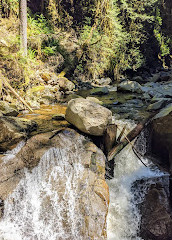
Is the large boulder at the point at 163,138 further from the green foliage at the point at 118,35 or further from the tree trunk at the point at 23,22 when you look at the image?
the green foliage at the point at 118,35

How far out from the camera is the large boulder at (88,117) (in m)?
4.01

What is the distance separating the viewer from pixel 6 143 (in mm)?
3641

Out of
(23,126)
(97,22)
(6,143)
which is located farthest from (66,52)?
(6,143)

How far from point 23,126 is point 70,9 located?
499 inches

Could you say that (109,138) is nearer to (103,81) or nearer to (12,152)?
(12,152)

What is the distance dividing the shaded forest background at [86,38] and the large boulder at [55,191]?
4.66 meters

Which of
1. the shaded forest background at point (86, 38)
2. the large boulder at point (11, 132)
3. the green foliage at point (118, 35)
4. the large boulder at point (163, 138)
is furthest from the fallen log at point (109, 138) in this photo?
the green foliage at point (118, 35)

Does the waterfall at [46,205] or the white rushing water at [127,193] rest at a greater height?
the waterfall at [46,205]

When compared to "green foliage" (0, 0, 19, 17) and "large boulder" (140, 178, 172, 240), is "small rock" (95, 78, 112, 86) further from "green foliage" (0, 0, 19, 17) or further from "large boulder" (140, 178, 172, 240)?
"large boulder" (140, 178, 172, 240)

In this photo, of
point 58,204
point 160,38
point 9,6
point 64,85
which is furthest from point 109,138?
point 160,38

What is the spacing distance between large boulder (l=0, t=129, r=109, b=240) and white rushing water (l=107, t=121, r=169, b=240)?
68 cm

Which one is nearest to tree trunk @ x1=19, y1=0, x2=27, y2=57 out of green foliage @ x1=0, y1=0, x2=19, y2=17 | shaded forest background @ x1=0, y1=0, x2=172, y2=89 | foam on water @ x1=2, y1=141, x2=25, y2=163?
shaded forest background @ x1=0, y1=0, x2=172, y2=89

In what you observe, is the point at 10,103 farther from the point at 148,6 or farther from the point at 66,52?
the point at 148,6

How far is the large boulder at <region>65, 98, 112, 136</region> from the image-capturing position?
13.1ft
